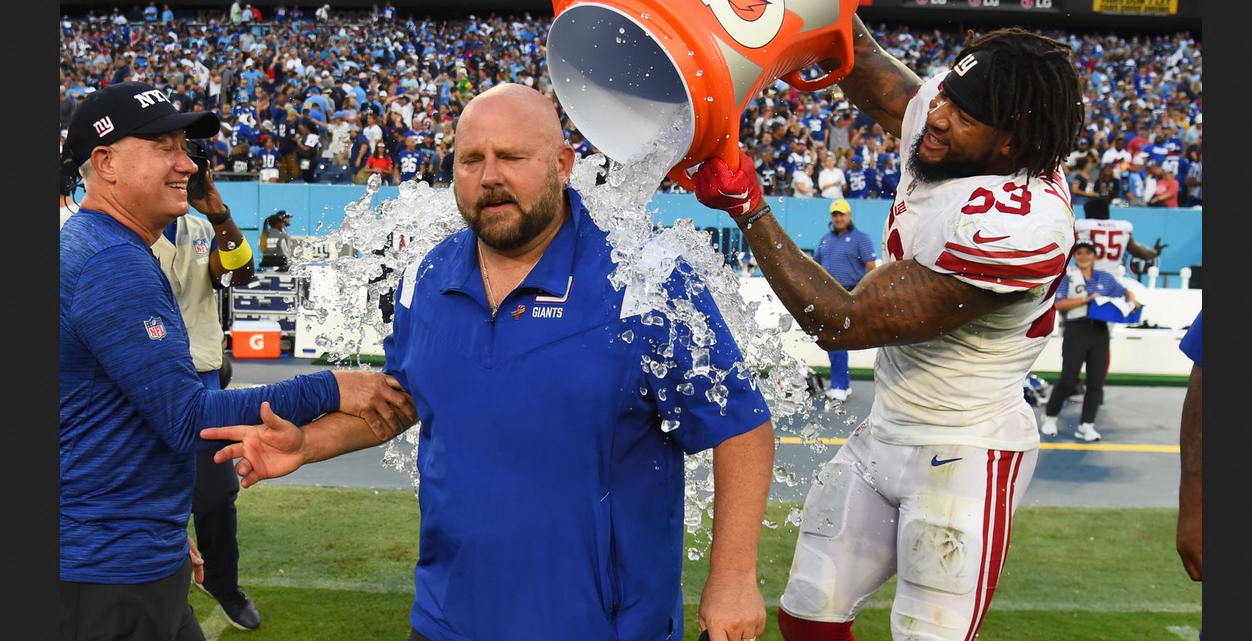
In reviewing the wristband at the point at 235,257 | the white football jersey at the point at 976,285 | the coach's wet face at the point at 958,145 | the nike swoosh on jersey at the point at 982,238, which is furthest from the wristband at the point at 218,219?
the nike swoosh on jersey at the point at 982,238

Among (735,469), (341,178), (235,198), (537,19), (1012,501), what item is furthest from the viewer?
(537,19)

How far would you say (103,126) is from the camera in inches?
115

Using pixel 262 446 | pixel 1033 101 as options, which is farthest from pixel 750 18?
pixel 262 446

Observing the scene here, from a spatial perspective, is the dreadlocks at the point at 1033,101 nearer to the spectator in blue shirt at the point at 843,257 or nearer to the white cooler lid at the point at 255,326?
the spectator in blue shirt at the point at 843,257

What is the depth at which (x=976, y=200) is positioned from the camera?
2.90 m

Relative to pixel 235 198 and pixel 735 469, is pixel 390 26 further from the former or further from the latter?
pixel 735 469

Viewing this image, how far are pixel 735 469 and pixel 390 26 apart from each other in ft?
88.8

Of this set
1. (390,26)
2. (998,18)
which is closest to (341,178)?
(390,26)

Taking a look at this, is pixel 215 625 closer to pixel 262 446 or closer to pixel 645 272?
pixel 262 446

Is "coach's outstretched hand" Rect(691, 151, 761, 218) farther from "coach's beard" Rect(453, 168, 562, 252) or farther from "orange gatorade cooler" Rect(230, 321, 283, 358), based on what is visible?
"orange gatorade cooler" Rect(230, 321, 283, 358)

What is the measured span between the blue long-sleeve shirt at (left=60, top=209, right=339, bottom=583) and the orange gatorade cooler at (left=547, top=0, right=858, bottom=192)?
1.04m

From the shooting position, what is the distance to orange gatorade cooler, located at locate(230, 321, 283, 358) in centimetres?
1140

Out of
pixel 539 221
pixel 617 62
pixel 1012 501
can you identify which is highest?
pixel 617 62

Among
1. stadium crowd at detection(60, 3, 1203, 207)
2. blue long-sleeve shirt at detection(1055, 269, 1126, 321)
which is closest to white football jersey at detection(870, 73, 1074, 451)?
blue long-sleeve shirt at detection(1055, 269, 1126, 321)
